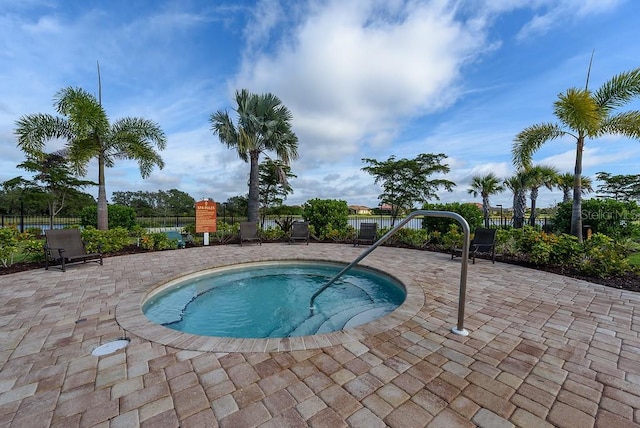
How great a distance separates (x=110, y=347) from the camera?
253 cm

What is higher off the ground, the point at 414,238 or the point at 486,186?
the point at 486,186

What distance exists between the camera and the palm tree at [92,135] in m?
7.72

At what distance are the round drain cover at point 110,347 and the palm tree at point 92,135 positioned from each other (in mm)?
7757

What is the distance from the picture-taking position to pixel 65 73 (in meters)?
7.73

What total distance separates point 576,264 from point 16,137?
14.9 metres

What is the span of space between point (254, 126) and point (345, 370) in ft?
35.9

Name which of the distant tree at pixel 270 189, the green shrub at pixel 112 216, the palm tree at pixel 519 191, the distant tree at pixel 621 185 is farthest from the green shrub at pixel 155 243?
the distant tree at pixel 621 185

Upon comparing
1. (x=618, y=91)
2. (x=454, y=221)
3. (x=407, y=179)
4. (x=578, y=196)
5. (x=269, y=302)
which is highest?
(x=618, y=91)

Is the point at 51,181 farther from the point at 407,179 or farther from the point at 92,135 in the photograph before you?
the point at 407,179

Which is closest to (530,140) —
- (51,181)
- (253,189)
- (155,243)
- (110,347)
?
(253,189)

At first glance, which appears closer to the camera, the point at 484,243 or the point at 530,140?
the point at 484,243

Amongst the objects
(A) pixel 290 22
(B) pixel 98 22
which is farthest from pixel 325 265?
(B) pixel 98 22

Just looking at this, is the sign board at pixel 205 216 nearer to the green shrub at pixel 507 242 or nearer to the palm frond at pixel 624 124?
the green shrub at pixel 507 242

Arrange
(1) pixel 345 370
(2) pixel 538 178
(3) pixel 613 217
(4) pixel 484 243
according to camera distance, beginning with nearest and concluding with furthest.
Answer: (1) pixel 345 370 → (4) pixel 484 243 → (3) pixel 613 217 → (2) pixel 538 178
